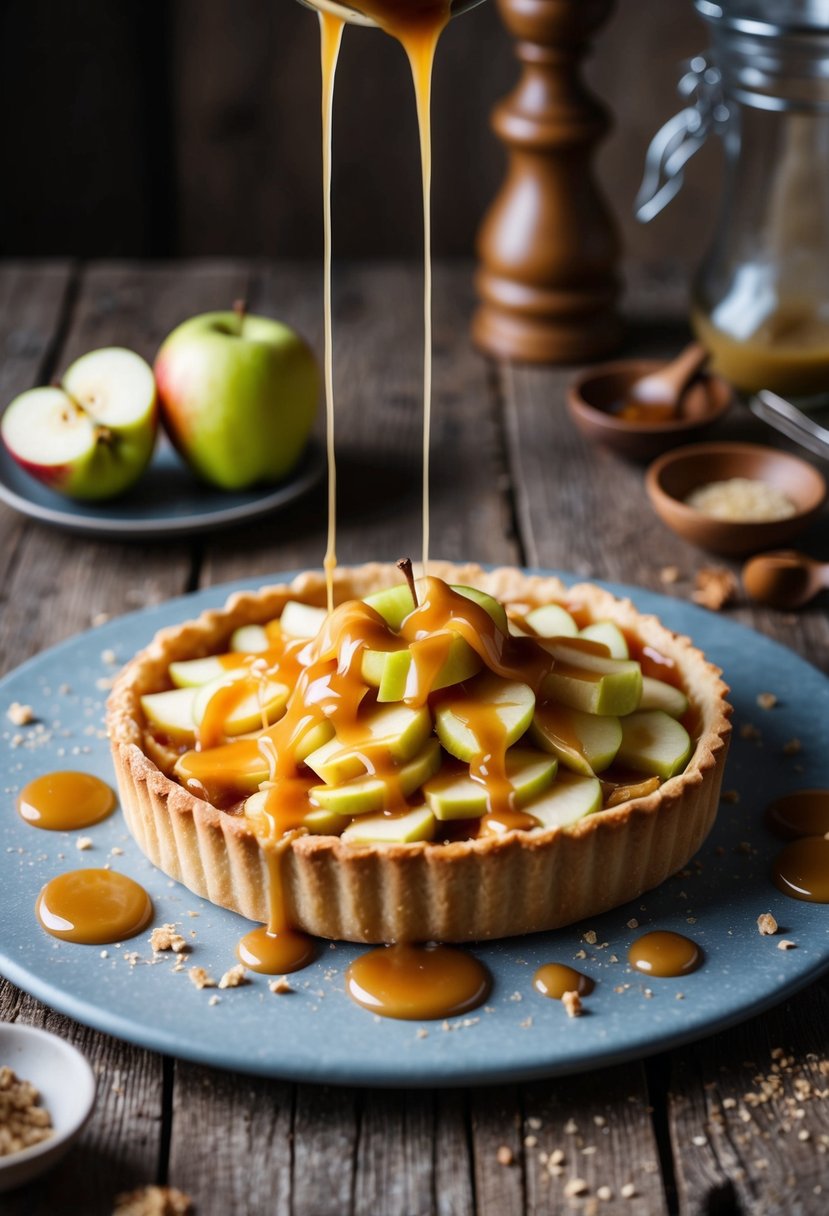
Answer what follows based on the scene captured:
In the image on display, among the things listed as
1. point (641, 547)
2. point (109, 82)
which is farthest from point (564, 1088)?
point (109, 82)

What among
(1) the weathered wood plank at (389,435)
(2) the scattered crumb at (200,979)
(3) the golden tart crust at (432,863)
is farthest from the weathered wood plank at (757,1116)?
(1) the weathered wood plank at (389,435)

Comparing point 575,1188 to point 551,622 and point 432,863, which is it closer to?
point 432,863

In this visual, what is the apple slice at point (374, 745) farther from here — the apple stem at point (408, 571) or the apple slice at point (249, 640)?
the apple slice at point (249, 640)

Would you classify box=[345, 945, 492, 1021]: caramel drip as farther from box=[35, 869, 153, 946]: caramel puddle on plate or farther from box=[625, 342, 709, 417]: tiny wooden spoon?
box=[625, 342, 709, 417]: tiny wooden spoon

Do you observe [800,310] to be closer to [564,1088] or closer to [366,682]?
[366,682]

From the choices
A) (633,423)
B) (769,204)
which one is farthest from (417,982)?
(769,204)

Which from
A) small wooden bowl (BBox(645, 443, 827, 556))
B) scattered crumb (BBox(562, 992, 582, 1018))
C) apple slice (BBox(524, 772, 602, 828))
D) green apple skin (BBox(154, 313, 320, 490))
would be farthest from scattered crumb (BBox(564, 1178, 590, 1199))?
green apple skin (BBox(154, 313, 320, 490))

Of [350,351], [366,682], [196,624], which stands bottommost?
[350,351]
